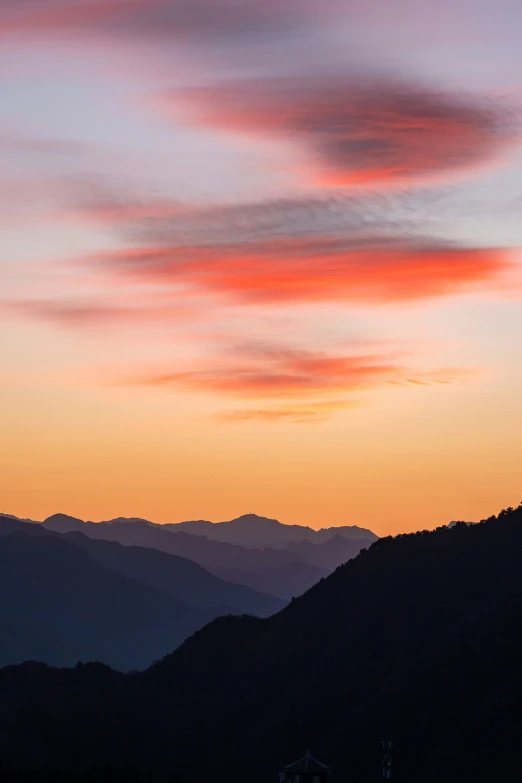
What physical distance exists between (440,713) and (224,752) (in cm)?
2678

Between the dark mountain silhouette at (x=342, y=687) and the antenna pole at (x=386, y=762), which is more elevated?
the dark mountain silhouette at (x=342, y=687)

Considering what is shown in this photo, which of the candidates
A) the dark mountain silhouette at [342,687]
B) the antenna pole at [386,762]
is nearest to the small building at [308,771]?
the antenna pole at [386,762]

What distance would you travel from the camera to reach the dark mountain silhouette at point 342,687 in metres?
129

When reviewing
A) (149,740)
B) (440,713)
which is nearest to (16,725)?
(149,740)

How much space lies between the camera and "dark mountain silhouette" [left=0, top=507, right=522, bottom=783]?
12862 centimetres

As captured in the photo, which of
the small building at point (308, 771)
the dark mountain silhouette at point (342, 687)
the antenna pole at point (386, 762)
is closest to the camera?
the small building at point (308, 771)

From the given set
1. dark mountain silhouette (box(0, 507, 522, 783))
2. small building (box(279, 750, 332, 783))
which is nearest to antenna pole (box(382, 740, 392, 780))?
dark mountain silhouette (box(0, 507, 522, 783))

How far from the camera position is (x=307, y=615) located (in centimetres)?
17562

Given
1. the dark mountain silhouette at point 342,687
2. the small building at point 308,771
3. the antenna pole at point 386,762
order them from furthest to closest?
1. the dark mountain silhouette at point 342,687
2. the antenna pole at point 386,762
3. the small building at point 308,771

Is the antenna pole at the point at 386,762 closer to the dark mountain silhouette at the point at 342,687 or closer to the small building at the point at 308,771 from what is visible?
the dark mountain silhouette at the point at 342,687

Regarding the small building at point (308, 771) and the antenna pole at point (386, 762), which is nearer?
the small building at point (308, 771)

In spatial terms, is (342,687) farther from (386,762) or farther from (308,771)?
(308,771)

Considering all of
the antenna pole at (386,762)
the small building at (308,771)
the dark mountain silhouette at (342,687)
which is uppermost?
the dark mountain silhouette at (342,687)

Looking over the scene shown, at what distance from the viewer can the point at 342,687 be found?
490 feet
